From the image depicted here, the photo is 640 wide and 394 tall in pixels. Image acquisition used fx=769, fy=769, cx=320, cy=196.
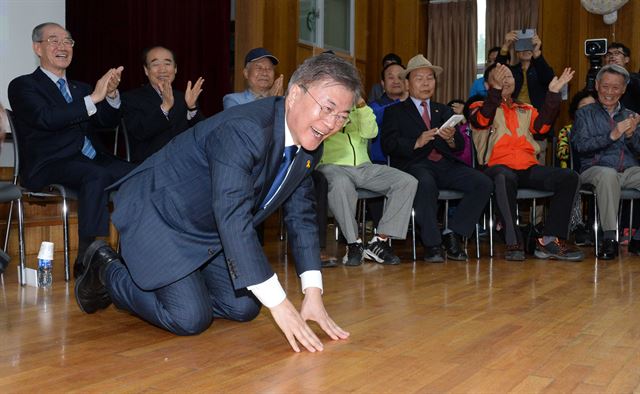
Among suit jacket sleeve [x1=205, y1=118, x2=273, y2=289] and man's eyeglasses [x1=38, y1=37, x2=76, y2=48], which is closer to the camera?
suit jacket sleeve [x1=205, y1=118, x2=273, y2=289]

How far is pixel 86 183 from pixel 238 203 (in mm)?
1842

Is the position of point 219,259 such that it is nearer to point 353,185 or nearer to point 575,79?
point 353,185

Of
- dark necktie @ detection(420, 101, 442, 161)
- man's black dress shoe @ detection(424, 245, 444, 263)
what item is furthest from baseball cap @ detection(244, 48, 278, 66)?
man's black dress shoe @ detection(424, 245, 444, 263)

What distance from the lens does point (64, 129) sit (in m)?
3.77

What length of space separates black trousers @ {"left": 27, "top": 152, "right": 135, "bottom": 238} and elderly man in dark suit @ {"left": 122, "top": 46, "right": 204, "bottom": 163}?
49 cm

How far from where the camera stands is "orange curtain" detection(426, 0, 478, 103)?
971 cm

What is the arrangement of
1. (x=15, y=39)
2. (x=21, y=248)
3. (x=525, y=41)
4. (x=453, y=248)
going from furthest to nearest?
(x=525, y=41) < (x=15, y=39) < (x=453, y=248) < (x=21, y=248)

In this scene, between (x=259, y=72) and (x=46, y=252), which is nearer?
(x=46, y=252)

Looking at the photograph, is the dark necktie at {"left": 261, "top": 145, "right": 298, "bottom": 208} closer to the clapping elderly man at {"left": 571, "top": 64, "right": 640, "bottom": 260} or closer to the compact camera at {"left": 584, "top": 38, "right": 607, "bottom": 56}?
the clapping elderly man at {"left": 571, "top": 64, "right": 640, "bottom": 260}

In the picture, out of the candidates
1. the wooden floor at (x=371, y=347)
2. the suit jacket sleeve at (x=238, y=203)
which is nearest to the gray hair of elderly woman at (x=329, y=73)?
the suit jacket sleeve at (x=238, y=203)

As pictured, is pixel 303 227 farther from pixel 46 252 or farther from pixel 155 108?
pixel 155 108

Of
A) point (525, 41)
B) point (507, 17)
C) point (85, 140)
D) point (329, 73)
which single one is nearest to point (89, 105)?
point (85, 140)

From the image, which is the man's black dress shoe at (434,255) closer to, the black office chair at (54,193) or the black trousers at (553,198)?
the black trousers at (553,198)

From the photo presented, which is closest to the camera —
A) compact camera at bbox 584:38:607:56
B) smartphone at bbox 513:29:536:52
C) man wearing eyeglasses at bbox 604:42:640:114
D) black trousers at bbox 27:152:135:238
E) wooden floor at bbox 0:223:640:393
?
wooden floor at bbox 0:223:640:393
